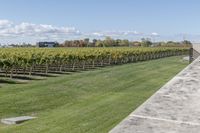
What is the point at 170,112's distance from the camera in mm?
2707

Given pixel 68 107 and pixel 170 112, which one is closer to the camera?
pixel 170 112

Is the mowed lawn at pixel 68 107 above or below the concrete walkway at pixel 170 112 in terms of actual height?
below

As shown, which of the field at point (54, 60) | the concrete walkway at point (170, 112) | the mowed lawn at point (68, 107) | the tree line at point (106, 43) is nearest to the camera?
the concrete walkway at point (170, 112)

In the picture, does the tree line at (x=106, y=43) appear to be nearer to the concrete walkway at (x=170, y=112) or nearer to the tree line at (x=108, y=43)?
the tree line at (x=108, y=43)

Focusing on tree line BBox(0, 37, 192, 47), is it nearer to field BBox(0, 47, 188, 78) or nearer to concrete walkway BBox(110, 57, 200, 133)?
field BBox(0, 47, 188, 78)

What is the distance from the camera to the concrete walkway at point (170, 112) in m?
2.42

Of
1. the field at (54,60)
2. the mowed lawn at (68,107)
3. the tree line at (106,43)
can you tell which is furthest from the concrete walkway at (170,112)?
the tree line at (106,43)

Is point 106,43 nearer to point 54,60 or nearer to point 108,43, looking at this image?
point 108,43

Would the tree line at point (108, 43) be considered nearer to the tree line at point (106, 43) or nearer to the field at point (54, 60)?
the tree line at point (106, 43)

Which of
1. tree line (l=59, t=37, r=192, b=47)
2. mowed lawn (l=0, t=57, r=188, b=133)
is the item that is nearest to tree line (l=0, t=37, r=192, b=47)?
tree line (l=59, t=37, r=192, b=47)

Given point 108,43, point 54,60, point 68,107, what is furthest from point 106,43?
point 68,107

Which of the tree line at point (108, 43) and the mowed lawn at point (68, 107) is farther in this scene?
the tree line at point (108, 43)

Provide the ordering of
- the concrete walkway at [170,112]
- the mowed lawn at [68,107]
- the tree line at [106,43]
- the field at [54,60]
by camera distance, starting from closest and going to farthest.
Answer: the concrete walkway at [170,112], the mowed lawn at [68,107], the field at [54,60], the tree line at [106,43]

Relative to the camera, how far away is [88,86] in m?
23.3
